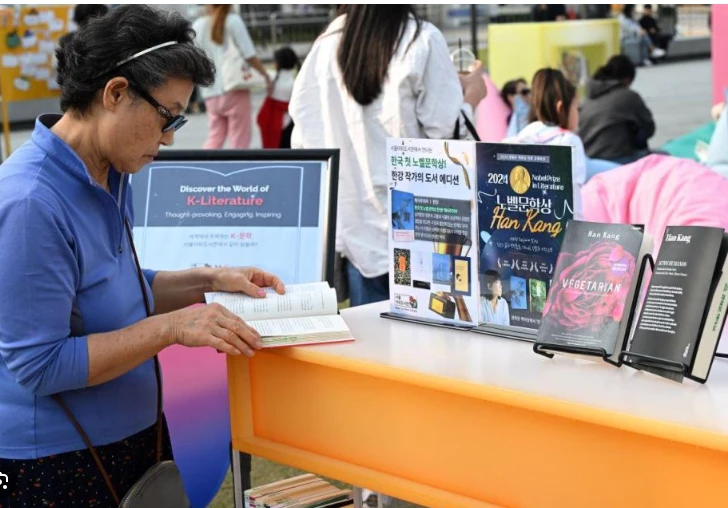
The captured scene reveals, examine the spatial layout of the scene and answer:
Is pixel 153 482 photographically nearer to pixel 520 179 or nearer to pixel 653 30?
pixel 520 179

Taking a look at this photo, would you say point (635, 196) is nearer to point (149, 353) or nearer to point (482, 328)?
point (482, 328)

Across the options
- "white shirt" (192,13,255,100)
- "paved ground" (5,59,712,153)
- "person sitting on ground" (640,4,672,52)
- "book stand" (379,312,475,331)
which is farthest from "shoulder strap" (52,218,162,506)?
"person sitting on ground" (640,4,672,52)

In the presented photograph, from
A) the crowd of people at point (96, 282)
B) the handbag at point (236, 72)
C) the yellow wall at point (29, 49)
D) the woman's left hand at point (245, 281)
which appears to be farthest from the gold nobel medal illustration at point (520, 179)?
the yellow wall at point (29, 49)

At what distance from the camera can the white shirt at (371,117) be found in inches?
135

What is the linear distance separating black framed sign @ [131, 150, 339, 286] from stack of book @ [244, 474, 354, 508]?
60cm

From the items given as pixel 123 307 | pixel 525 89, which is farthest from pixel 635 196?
pixel 525 89

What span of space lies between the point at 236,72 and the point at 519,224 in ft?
19.7

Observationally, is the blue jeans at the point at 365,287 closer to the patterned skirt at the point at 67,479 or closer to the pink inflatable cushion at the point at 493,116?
the patterned skirt at the point at 67,479

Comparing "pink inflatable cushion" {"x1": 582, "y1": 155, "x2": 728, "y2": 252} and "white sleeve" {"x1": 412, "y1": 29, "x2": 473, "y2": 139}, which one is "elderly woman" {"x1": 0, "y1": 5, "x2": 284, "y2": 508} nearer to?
"white sleeve" {"x1": 412, "y1": 29, "x2": 473, "y2": 139}

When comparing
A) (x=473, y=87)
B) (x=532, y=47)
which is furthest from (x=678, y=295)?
(x=532, y=47)

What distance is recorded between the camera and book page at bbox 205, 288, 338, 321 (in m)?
2.46

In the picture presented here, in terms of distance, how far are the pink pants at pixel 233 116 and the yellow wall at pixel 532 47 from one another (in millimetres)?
3591

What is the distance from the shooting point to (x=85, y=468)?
7.03 ft

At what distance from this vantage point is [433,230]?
246cm
